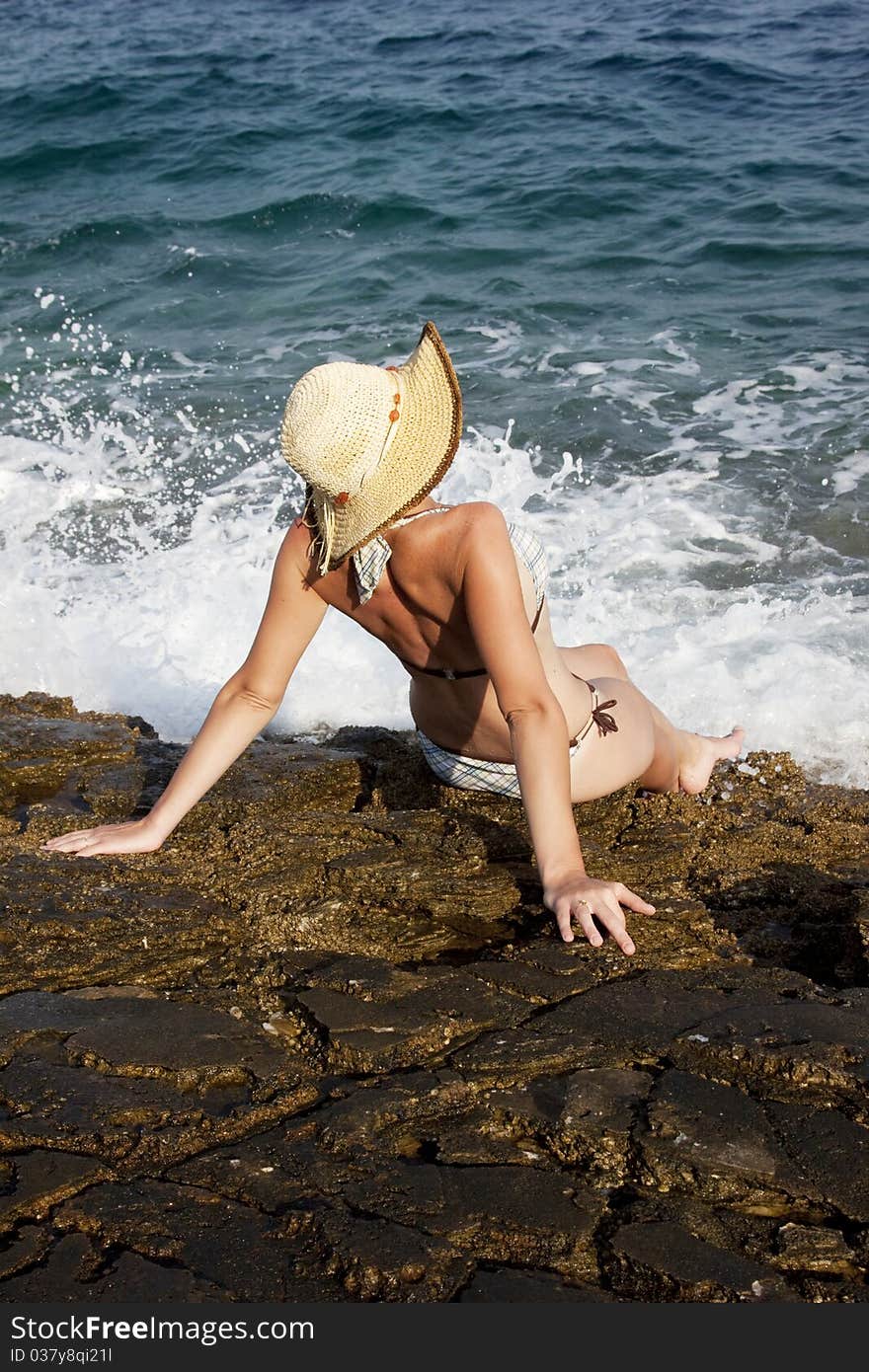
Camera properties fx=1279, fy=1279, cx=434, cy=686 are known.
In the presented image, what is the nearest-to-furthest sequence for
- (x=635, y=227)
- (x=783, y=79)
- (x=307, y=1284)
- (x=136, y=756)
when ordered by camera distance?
(x=307, y=1284) < (x=136, y=756) < (x=635, y=227) < (x=783, y=79)

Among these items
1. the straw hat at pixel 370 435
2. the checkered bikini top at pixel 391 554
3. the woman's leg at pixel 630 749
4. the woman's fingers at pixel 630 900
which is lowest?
the woman's leg at pixel 630 749

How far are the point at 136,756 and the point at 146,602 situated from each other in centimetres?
206

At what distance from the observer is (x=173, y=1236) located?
2098 mm

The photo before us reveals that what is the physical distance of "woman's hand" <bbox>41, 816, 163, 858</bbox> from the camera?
339cm

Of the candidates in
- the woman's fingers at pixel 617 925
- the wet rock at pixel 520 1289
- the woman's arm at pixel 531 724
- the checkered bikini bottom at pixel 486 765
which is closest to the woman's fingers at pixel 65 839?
the checkered bikini bottom at pixel 486 765

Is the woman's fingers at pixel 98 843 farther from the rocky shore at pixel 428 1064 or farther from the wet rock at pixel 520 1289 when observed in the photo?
the wet rock at pixel 520 1289

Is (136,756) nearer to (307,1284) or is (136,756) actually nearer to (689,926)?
(689,926)

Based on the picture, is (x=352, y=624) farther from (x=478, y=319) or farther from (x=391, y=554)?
(x=478, y=319)

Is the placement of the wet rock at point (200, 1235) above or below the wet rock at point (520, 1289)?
above

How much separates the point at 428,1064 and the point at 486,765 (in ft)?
4.29

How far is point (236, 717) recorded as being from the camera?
11.2 ft

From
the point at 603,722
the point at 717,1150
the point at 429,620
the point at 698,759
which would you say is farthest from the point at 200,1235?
the point at 698,759

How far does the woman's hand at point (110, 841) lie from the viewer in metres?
3.39

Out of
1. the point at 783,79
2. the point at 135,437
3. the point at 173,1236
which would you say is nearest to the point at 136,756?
the point at 173,1236
